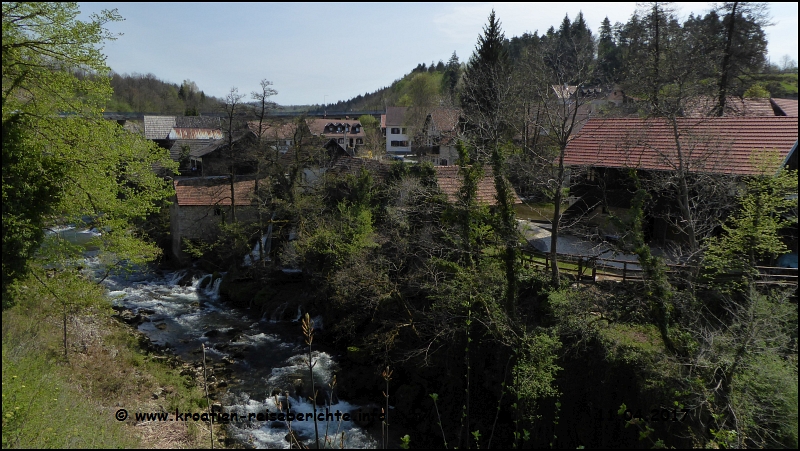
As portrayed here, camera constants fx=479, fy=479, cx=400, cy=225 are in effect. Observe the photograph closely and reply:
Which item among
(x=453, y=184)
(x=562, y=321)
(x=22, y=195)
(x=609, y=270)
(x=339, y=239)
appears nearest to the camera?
(x=22, y=195)

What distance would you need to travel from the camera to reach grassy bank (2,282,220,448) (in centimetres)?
933

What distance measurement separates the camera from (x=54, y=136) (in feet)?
38.8

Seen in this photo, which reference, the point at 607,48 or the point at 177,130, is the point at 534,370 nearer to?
the point at 177,130

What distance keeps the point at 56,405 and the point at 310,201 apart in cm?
1563

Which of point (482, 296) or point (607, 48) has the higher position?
point (607, 48)

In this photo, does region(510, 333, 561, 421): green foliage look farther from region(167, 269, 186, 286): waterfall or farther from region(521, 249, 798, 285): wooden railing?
region(167, 269, 186, 286): waterfall

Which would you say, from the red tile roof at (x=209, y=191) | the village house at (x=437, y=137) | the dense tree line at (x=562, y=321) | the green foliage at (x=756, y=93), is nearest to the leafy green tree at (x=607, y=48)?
the village house at (x=437, y=137)

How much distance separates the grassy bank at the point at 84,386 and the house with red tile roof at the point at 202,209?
1079 cm

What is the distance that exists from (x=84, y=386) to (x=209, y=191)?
18.6m

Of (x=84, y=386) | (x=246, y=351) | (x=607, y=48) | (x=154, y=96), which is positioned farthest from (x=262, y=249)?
(x=154, y=96)

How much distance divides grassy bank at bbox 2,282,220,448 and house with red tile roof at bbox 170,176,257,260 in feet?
35.4

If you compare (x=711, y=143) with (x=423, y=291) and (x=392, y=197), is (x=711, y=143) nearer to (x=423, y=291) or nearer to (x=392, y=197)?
(x=423, y=291)

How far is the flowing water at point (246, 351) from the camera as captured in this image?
14.1m

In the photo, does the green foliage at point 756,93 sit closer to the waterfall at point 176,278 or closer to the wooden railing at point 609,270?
the wooden railing at point 609,270
